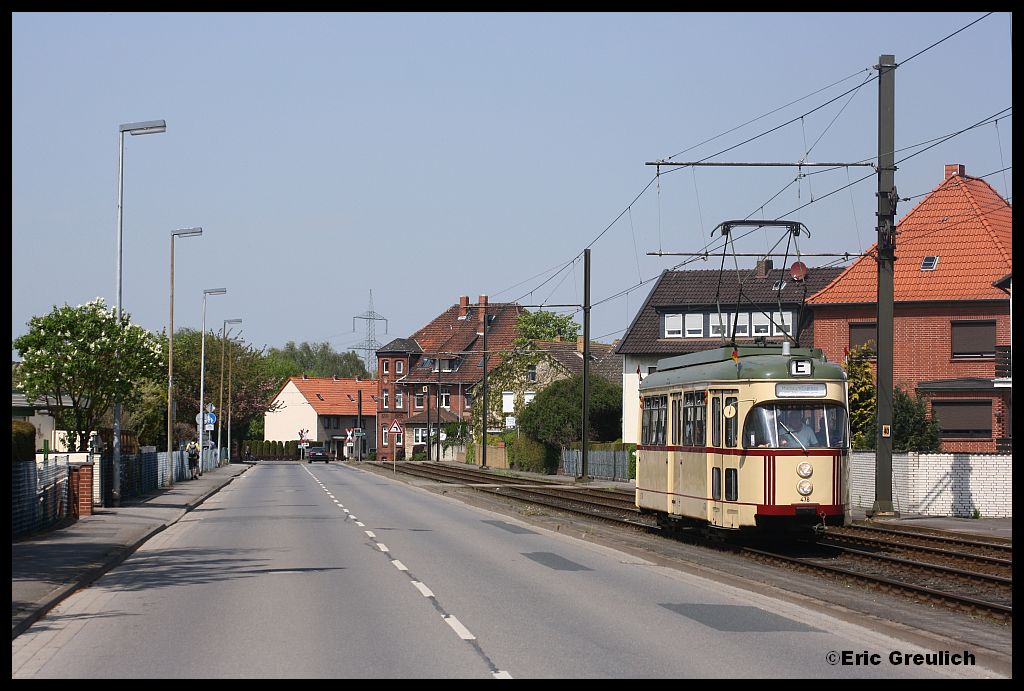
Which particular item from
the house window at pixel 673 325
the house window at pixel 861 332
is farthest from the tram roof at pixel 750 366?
the house window at pixel 673 325

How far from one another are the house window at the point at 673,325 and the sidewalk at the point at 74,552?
42438 millimetres

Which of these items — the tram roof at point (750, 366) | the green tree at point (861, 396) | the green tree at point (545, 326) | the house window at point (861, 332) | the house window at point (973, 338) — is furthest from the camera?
the green tree at point (545, 326)

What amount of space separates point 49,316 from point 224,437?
78.7 meters

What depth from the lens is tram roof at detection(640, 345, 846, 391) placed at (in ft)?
69.2

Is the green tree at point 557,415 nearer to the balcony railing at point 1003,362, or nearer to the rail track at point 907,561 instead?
the balcony railing at point 1003,362

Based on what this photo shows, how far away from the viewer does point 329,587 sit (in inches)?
620

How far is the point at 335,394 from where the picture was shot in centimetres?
15762

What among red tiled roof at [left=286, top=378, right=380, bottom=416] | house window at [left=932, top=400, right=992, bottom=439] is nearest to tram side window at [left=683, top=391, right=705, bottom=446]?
house window at [left=932, top=400, right=992, bottom=439]

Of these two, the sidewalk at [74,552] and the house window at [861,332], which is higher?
the house window at [861,332]

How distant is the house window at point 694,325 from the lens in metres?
74.6

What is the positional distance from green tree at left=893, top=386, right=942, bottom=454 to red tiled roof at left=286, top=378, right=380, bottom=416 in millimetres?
114456

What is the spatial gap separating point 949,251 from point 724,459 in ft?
122

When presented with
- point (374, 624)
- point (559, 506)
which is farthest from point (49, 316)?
point (374, 624)

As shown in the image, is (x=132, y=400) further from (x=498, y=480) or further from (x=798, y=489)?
(x=498, y=480)
